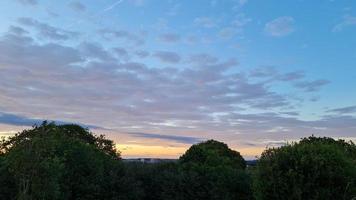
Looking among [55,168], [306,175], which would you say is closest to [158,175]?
[306,175]

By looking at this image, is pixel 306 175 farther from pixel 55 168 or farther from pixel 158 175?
pixel 55 168

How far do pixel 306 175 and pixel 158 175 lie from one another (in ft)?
20.8

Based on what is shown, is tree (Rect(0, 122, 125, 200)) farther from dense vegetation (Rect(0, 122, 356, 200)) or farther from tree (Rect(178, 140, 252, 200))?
tree (Rect(178, 140, 252, 200))

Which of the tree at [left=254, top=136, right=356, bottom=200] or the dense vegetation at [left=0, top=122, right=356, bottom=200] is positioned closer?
the dense vegetation at [left=0, top=122, right=356, bottom=200]

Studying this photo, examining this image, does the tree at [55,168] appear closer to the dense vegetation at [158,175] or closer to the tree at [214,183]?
the dense vegetation at [158,175]

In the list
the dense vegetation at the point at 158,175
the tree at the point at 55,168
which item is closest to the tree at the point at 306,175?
the dense vegetation at the point at 158,175

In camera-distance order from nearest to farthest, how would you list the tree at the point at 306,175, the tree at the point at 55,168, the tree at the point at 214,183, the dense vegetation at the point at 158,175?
1. the tree at the point at 55,168
2. the dense vegetation at the point at 158,175
3. the tree at the point at 306,175
4. the tree at the point at 214,183

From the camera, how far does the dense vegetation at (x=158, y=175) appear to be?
1195 cm

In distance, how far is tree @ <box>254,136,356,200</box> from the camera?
13656 mm

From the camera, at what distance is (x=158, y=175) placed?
18516 mm

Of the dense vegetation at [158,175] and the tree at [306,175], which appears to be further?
the tree at [306,175]

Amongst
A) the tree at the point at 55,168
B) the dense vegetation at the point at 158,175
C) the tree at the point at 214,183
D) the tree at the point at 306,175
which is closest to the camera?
the tree at the point at 55,168

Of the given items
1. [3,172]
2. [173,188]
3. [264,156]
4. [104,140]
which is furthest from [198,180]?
[104,140]

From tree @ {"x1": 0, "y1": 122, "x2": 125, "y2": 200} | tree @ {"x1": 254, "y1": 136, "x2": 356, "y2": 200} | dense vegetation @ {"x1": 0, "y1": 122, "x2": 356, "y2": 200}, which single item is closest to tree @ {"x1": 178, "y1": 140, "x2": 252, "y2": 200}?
dense vegetation @ {"x1": 0, "y1": 122, "x2": 356, "y2": 200}
